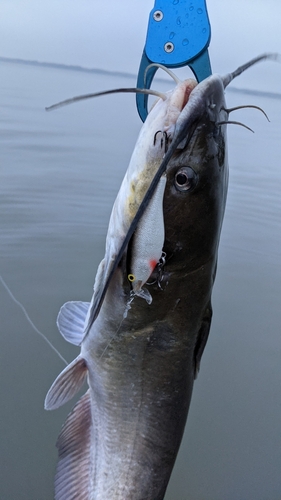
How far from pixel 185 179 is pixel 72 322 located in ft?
2.32

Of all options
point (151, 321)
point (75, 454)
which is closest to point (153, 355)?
point (151, 321)

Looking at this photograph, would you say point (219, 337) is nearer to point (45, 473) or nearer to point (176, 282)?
point (45, 473)

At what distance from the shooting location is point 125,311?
1532 millimetres

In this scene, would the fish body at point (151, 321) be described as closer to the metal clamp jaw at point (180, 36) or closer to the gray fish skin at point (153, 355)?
the gray fish skin at point (153, 355)

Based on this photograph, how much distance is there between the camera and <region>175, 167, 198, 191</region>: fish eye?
136cm

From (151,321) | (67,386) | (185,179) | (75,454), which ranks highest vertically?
(185,179)

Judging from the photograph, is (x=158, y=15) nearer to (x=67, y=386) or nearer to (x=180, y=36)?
(x=180, y=36)

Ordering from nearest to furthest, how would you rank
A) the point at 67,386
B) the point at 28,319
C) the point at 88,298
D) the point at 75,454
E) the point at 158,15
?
the point at 158,15
the point at 67,386
the point at 75,454
the point at 28,319
the point at 88,298

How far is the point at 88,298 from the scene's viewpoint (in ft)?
11.3

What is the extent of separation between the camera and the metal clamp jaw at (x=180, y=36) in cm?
148

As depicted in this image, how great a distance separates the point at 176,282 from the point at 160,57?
0.69 m

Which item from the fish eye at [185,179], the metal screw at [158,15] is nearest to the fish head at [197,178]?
the fish eye at [185,179]

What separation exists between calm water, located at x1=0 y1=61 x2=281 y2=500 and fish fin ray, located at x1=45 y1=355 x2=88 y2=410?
30.0 inches

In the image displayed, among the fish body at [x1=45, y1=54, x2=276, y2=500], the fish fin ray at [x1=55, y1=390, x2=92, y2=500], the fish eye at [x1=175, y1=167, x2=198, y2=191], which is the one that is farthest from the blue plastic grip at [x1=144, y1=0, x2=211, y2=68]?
the fish fin ray at [x1=55, y1=390, x2=92, y2=500]
